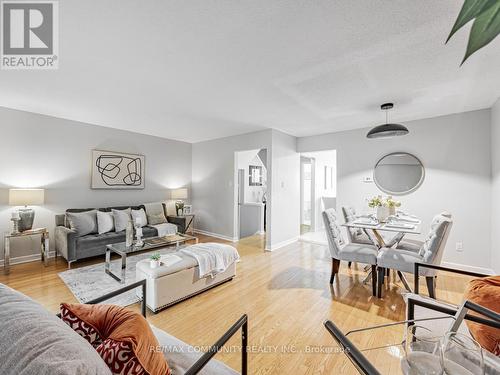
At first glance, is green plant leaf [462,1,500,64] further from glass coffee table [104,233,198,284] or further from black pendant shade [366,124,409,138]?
glass coffee table [104,233,198,284]

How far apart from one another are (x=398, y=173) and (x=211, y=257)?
3551 mm

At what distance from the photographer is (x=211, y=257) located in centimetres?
272

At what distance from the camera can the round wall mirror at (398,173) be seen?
382cm

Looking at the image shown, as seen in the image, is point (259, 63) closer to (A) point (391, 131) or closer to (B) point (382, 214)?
(A) point (391, 131)

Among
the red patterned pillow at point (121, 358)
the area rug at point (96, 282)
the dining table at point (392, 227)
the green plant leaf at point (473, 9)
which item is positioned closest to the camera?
the green plant leaf at point (473, 9)

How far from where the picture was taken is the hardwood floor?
1.72m

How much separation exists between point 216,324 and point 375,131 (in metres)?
2.90

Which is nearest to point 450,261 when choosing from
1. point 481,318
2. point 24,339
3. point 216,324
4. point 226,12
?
point 481,318

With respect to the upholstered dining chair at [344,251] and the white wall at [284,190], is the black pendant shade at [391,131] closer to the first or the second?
the upholstered dining chair at [344,251]

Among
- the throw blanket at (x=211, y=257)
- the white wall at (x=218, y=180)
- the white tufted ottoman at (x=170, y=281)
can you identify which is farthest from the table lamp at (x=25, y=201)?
the white wall at (x=218, y=180)

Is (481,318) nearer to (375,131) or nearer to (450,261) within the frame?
(375,131)

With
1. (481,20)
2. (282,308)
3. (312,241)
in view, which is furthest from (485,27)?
(312,241)

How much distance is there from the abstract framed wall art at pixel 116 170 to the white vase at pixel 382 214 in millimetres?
4789

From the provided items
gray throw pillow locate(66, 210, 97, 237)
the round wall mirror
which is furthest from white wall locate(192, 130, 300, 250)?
gray throw pillow locate(66, 210, 97, 237)
